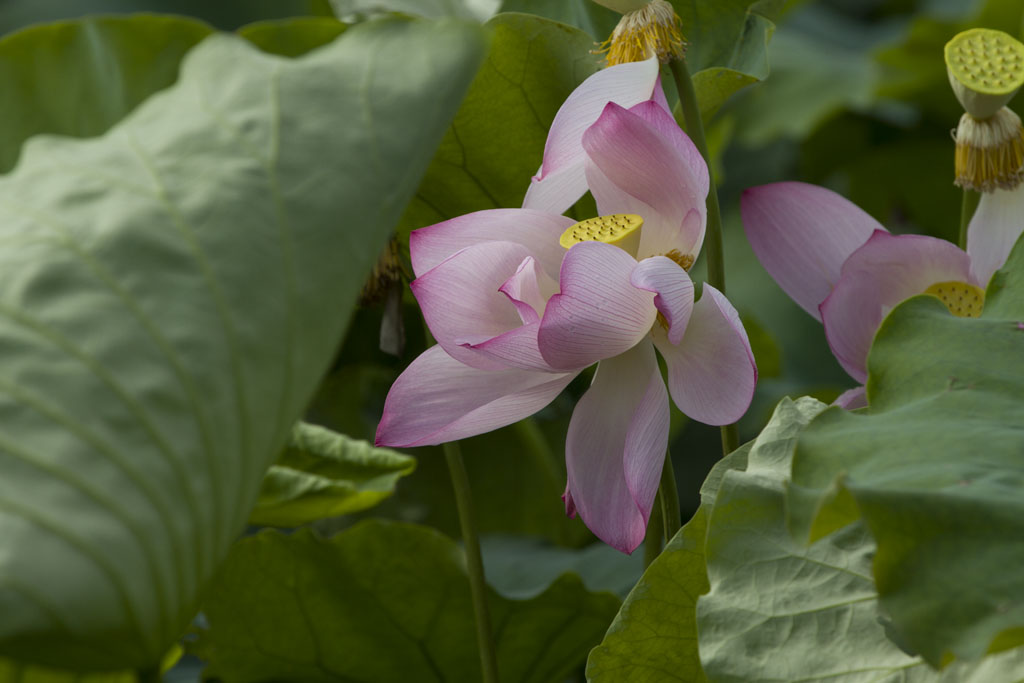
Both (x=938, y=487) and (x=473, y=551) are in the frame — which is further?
(x=473, y=551)

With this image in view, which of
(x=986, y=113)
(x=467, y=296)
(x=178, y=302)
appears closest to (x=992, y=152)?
(x=986, y=113)

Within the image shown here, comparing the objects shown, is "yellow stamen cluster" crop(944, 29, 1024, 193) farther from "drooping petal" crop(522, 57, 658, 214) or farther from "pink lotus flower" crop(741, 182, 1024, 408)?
"drooping petal" crop(522, 57, 658, 214)

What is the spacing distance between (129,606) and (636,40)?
279 mm

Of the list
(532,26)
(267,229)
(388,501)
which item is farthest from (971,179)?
(388,501)

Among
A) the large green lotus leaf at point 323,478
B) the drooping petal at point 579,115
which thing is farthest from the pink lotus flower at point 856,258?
the large green lotus leaf at point 323,478

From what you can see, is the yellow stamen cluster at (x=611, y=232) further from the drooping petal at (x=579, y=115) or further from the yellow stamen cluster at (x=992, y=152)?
the yellow stamen cluster at (x=992, y=152)

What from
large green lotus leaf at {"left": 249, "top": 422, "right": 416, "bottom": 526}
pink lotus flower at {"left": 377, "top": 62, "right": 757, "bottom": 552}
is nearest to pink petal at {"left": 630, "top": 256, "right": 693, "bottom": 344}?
pink lotus flower at {"left": 377, "top": 62, "right": 757, "bottom": 552}

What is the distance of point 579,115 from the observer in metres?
0.39

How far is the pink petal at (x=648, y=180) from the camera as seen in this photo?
1.22 ft

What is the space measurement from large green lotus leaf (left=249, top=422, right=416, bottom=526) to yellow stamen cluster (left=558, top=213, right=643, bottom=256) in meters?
0.19

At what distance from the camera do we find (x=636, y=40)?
1.36 ft

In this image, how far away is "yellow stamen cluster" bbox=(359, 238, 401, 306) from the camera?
51 cm

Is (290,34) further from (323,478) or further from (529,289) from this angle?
(323,478)

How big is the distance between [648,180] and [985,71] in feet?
0.50
